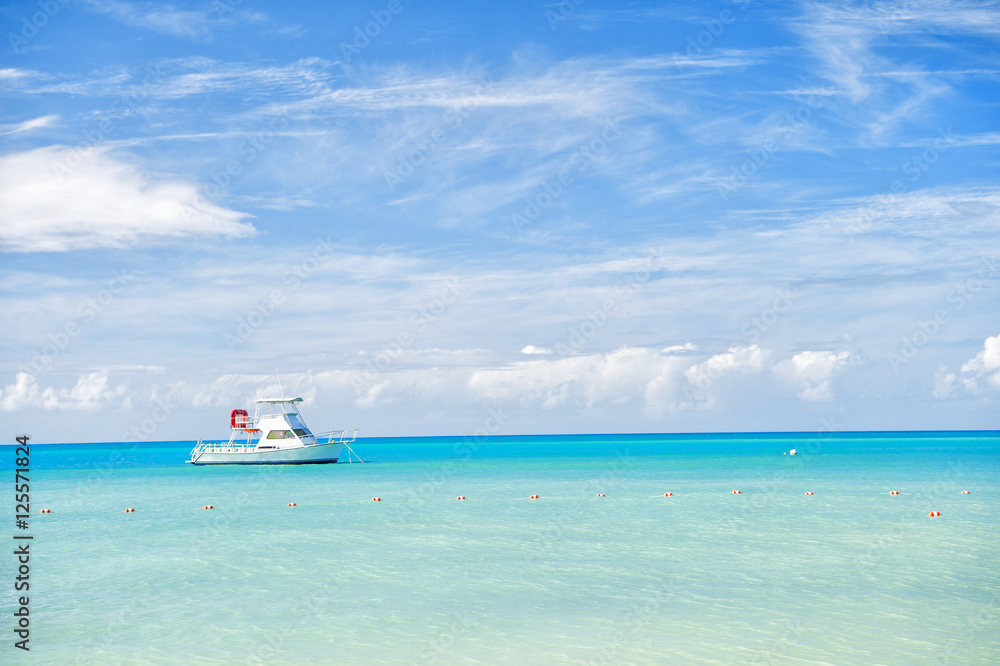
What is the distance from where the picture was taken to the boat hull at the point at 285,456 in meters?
67.9

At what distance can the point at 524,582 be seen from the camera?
19359 mm

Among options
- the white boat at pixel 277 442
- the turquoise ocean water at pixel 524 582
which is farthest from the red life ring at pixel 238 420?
the turquoise ocean water at pixel 524 582

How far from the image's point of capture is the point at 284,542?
26.3m

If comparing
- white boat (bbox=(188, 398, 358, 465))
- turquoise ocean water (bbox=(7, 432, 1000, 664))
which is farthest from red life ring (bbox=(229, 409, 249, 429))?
turquoise ocean water (bbox=(7, 432, 1000, 664))

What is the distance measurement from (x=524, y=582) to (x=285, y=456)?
52.2 meters

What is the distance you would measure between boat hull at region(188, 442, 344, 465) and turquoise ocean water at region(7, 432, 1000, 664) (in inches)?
1152

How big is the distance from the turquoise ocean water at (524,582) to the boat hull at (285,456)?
29.3m

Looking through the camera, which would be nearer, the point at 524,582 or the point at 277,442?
the point at 524,582

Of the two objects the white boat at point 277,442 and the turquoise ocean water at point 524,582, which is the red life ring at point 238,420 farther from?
the turquoise ocean water at point 524,582

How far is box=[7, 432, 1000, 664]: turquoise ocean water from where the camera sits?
47.1 ft

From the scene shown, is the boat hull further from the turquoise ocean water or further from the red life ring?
the turquoise ocean water

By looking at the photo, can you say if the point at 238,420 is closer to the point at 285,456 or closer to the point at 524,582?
the point at 285,456

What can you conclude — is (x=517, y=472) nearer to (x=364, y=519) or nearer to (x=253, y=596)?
(x=364, y=519)

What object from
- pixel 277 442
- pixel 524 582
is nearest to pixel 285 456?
pixel 277 442
